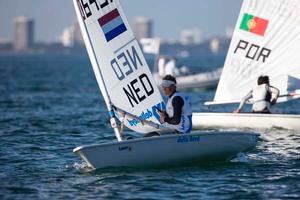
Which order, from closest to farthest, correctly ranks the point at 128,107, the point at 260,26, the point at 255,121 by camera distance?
1. the point at 128,107
2. the point at 255,121
3. the point at 260,26

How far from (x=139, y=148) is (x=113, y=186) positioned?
31.7 inches

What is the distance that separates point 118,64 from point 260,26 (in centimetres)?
744

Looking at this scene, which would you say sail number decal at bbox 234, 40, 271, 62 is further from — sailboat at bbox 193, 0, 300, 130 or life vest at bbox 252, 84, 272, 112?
life vest at bbox 252, 84, 272, 112

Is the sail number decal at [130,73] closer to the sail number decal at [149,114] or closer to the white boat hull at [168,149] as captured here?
the sail number decal at [149,114]

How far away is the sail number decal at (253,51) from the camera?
20.0 m

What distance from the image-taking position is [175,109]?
12.9 m

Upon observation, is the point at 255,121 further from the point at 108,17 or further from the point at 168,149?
the point at 108,17

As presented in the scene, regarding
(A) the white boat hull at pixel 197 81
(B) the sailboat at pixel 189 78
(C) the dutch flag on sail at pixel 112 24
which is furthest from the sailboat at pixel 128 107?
(A) the white boat hull at pixel 197 81

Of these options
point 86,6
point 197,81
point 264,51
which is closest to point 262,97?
point 264,51

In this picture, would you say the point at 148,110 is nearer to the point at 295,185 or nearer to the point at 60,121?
the point at 295,185

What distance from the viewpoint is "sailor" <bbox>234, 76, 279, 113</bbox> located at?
18125 mm

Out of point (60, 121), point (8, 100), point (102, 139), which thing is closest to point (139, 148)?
point (102, 139)

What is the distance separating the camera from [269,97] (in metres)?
18.2

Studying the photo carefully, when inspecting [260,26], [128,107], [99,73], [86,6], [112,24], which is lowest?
[128,107]
